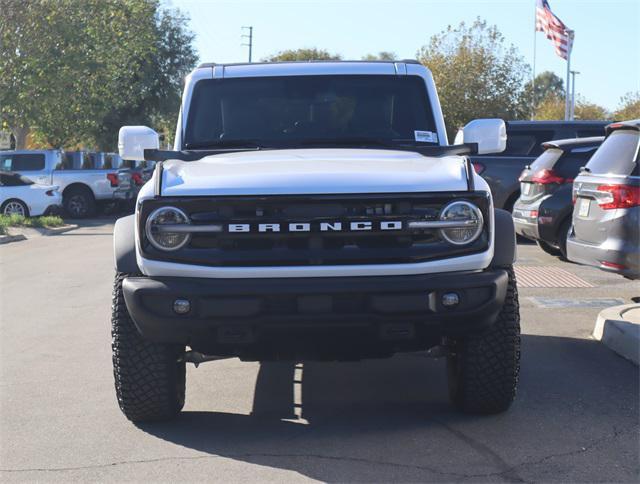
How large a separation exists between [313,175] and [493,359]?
1.42 meters

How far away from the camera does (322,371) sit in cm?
701

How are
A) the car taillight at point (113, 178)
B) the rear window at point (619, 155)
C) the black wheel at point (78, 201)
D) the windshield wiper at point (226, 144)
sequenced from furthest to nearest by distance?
1. the car taillight at point (113, 178)
2. the black wheel at point (78, 201)
3. the rear window at point (619, 155)
4. the windshield wiper at point (226, 144)

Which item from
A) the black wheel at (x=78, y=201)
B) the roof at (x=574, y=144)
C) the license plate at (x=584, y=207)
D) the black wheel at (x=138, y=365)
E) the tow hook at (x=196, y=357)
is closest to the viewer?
the black wheel at (x=138, y=365)

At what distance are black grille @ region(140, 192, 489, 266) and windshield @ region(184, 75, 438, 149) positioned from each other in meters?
1.46

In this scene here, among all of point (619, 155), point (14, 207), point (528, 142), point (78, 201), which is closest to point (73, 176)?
point (78, 201)

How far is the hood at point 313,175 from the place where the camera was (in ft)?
16.4

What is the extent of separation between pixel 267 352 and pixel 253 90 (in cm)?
223

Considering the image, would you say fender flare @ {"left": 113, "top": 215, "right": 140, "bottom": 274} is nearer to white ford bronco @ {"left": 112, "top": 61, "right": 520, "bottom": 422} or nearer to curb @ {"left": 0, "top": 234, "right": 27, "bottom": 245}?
white ford bronco @ {"left": 112, "top": 61, "right": 520, "bottom": 422}

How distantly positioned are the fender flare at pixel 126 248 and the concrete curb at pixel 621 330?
393 centimetres

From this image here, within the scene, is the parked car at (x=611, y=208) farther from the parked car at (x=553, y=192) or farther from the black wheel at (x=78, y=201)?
the black wheel at (x=78, y=201)

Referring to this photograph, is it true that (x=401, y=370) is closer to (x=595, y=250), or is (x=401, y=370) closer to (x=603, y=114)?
(x=595, y=250)

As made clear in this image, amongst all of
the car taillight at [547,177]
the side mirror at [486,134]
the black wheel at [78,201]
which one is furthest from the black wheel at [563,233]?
the black wheel at [78,201]

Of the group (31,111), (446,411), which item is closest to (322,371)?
(446,411)

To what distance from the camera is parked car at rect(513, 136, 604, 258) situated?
506 inches
